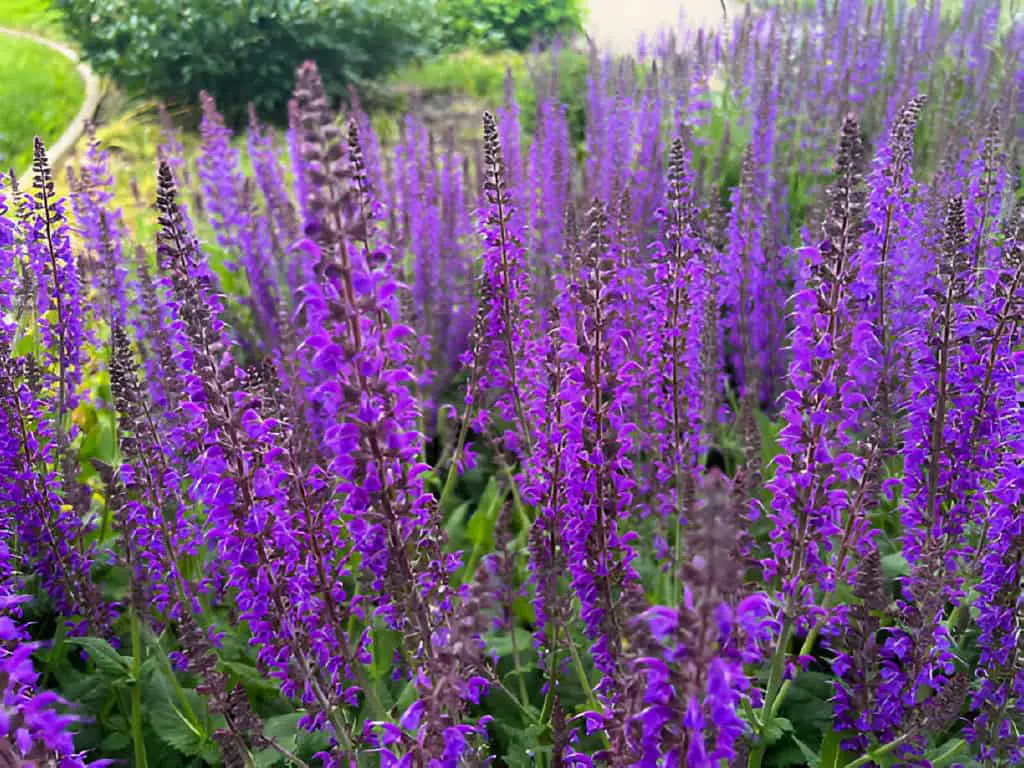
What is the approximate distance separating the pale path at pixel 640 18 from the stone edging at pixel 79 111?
7.38 metres

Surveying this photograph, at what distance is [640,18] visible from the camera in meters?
15.3

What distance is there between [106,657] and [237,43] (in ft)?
40.9

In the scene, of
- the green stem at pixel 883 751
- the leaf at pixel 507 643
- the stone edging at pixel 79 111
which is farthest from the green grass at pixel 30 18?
the green stem at pixel 883 751

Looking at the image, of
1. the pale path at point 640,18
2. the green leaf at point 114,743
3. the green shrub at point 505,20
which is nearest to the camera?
the green leaf at point 114,743

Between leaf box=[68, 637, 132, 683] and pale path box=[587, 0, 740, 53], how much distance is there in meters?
9.20

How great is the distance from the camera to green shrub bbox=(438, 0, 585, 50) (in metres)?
18.3

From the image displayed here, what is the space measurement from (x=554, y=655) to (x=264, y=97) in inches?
530

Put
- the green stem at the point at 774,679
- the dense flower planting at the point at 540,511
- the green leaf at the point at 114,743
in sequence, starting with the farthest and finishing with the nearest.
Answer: the green leaf at the point at 114,743 → the green stem at the point at 774,679 → the dense flower planting at the point at 540,511

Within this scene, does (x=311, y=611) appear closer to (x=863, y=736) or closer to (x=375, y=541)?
(x=375, y=541)

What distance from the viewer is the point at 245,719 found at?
8.54ft

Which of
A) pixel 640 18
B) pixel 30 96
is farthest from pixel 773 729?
pixel 30 96

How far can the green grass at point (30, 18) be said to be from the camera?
20.1 m

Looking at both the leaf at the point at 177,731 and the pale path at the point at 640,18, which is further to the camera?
the pale path at the point at 640,18

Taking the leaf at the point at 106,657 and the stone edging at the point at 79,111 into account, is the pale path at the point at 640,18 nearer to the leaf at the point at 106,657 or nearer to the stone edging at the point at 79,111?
the stone edging at the point at 79,111
